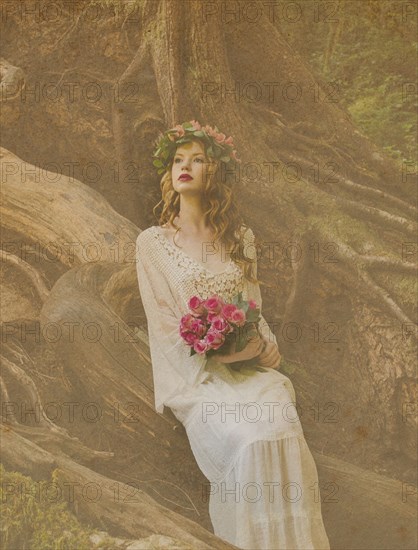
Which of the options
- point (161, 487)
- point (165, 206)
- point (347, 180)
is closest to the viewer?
point (161, 487)

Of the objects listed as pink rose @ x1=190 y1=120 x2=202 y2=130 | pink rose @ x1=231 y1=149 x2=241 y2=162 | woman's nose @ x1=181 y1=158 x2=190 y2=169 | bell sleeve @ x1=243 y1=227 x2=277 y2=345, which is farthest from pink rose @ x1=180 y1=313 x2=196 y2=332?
pink rose @ x1=190 y1=120 x2=202 y2=130

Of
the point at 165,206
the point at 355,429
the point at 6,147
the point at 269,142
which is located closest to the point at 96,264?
the point at 165,206

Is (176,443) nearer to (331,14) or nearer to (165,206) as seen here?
(165,206)

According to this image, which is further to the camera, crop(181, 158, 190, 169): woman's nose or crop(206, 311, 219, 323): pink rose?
crop(181, 158, 190, 169): woman's nose

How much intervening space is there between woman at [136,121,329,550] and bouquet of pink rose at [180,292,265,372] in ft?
0.36

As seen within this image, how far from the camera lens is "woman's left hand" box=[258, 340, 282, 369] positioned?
21.3ft

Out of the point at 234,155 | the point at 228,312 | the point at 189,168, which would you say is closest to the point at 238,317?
the point at 228,312

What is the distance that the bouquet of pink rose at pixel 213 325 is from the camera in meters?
6.13

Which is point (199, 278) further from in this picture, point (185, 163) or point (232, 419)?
point (232, 419)

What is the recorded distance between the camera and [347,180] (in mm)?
7137

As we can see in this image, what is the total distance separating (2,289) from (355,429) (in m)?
2.83

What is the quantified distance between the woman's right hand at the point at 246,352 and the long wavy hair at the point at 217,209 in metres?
0.48

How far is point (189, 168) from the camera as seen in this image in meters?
6.57

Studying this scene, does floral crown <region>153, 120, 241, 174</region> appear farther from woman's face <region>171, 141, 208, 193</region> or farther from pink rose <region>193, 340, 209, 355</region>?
pink rose <region>193, 340, 209, 355</region>
